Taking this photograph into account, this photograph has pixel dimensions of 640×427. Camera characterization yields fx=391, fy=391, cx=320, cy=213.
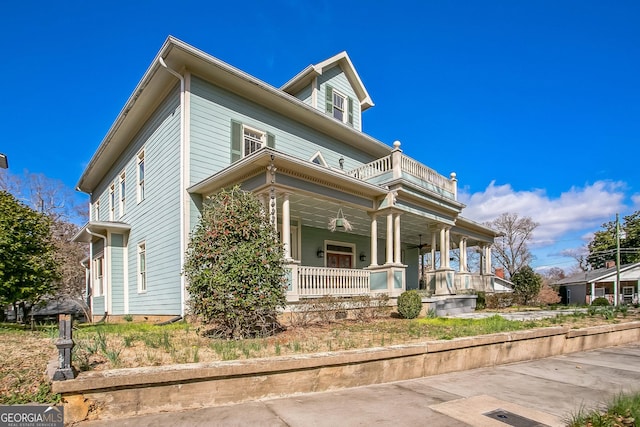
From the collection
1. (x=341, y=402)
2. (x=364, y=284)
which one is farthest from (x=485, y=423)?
(x=364, y=284)

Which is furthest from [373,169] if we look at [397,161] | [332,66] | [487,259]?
[487,259]

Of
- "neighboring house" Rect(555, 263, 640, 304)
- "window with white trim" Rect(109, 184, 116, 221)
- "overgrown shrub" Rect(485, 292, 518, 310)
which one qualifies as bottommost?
"neighboring house" Rect(555, 263, 640, 304)

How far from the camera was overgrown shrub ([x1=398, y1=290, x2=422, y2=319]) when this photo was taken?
1077cm

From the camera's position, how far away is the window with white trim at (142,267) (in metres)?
13.2

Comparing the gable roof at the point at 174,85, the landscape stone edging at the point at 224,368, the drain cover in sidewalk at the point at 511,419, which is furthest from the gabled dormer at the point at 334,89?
the drain cover in sidewalk at the point at 511,419

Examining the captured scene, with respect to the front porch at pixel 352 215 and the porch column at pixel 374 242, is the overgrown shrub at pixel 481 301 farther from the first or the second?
the porch column at pixel 374 242

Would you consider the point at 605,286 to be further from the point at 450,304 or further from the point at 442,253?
the point at 450,304

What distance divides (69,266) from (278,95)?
2174 cm

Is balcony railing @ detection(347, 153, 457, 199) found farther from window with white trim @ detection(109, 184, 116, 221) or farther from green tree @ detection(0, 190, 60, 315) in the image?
window with white trim @ detection(109, 184, 116, 221)

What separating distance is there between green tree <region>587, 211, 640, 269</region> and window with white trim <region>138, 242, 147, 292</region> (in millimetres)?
43829

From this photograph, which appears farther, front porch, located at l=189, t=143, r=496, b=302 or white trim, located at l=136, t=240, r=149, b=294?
white trim, located at l=136, t=240, r=149, b=294

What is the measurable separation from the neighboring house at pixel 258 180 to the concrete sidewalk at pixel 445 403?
4492mm

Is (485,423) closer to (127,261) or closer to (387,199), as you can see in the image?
(387,199)

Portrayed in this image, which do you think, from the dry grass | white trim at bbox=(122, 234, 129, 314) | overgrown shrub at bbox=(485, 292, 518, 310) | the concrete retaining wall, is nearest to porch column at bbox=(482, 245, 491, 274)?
overgrown shrub at bbox=(485, 292, 518, 310)
